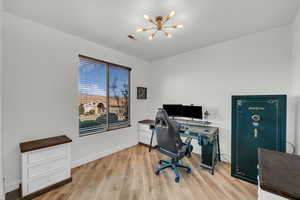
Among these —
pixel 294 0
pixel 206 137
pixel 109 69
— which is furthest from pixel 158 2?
pixel 206 137

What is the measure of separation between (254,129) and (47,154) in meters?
3.31

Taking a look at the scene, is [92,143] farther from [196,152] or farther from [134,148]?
[196,152]

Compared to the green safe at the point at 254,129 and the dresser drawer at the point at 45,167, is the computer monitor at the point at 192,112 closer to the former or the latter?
the green safe at the point at 254,129

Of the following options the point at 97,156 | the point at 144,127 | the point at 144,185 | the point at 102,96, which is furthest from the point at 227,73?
the point at 97,156

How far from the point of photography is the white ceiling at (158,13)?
5.51ft

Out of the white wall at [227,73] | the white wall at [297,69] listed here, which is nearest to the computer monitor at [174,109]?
the white wall at [227,73]

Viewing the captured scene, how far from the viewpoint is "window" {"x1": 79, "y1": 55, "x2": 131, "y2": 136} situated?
9.00 ft

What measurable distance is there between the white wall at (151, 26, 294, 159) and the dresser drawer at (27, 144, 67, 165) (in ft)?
9.18

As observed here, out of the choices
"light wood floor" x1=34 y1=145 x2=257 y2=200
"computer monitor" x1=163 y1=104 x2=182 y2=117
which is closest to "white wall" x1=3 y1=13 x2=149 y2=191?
"light wood floor" x1=34 y1=145 x2=257 y2=200

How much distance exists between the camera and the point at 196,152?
324 centimetres

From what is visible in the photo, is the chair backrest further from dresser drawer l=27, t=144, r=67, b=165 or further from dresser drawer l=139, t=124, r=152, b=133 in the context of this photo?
dresser drawer l=27, t=144, r=67, b=165

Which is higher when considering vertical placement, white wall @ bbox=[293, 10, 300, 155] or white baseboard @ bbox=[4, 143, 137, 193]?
white wall @ bbox=[293, 10, 300, 155]

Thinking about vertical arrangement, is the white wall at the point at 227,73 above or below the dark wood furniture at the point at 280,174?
above

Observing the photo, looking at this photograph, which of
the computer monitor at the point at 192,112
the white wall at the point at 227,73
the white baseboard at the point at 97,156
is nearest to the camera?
the white wall at the point at 227,73
